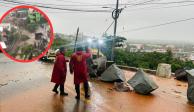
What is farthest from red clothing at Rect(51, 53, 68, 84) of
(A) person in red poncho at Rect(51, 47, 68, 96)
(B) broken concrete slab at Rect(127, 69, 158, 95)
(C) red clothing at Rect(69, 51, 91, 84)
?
(B) broken concrete slab at Rect(127, 69, 158, 95)

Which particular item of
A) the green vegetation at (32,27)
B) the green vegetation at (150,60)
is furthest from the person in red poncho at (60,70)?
the green vegetation at (150,60)

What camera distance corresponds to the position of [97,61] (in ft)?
51.5

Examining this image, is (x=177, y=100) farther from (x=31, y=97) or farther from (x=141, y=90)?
(x=31, y=97)

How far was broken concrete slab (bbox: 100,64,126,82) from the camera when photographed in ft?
46.4

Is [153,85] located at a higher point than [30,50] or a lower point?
lower

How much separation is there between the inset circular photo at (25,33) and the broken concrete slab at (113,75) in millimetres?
7495

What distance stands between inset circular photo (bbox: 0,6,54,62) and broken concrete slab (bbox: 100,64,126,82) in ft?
24.6

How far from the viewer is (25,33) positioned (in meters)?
6.21

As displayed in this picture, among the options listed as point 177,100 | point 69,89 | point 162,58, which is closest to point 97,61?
point 69,89

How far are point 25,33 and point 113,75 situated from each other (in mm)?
8423

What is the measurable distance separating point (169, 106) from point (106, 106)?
2.09 meters

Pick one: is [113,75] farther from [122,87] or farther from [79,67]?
[79,67]

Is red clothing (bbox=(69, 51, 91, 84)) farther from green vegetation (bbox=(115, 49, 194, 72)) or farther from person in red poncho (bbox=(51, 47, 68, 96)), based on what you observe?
green vegetation (bbox=(115, 49, 194, 72))

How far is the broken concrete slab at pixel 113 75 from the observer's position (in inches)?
557
